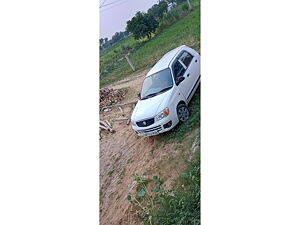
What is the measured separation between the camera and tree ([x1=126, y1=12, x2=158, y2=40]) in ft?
8.54

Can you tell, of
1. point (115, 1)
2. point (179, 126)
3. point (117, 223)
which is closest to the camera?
point (179, 126)

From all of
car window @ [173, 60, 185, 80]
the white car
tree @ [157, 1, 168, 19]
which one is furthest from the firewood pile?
tree @ [157, 1, 168, 19]

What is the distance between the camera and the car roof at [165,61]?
97.1 inches

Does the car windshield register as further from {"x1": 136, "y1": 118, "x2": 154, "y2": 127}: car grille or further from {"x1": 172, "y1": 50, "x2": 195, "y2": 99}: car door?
{"x1": 136, "y1": 118, "x2": 154, "y2": 127}: car grille

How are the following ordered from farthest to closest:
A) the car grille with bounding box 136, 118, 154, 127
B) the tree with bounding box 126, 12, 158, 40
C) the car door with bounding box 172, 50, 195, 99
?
the tree with bounding box 126, 12, 158, 40, the car grille with bounding box 136, 118, 154, 127, the car door with bounding box 172, 50, 195, 99

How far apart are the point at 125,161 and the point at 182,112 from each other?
1.83 ft

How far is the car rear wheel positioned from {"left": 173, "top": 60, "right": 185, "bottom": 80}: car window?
0.20m

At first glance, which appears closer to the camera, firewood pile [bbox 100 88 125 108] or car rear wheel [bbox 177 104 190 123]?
car rear wheel [bbox 177 104 190 123]

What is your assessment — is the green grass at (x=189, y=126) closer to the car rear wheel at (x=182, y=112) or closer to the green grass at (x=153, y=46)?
the car rear wheel at (x=182, y=112)

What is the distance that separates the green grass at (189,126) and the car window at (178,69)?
20cm
